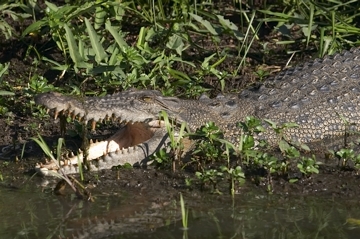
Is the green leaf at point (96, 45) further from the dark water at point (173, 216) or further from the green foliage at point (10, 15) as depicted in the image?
the dark water at point (173, 216)

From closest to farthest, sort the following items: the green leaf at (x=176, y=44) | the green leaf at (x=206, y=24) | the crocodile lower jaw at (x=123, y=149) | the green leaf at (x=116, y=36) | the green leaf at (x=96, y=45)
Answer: the crocodile lower jaw at (x=123, y=149), the green leaf at (x=96, y=45), the green leaf at (x=116, y=36), the green leaf at (x=176, y=44), the green leaf at (x=206, y=24)

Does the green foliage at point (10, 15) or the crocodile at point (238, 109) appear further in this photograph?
the green foliage at point (10, 15)

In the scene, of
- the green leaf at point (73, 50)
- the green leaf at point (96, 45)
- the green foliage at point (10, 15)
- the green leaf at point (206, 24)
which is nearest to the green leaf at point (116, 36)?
the green leaf at point (96, 45)

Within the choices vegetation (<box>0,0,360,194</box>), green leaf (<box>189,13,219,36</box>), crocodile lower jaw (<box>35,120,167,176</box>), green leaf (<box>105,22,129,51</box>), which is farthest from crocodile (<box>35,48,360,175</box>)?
green leaf (<box>105,22,129,51</box>)

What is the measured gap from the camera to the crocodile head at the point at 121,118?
6160mm

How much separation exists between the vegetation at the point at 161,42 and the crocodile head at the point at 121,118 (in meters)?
0.66

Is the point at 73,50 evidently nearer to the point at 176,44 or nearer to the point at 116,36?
the point at 116,36

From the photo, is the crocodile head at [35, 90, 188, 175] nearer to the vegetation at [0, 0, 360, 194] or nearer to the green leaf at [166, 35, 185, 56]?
the vegetation at [0, 0, 360, 194]

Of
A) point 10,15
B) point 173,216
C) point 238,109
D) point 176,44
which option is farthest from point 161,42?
point 173,216

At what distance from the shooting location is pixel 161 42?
8.09 metres

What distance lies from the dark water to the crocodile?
2.00ft

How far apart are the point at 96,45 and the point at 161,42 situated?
0.77 meters

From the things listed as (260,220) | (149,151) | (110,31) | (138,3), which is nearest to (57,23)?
(110,31)

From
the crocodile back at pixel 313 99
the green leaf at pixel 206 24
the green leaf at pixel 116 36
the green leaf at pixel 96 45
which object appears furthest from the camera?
the green leaf at pixel 206 24
